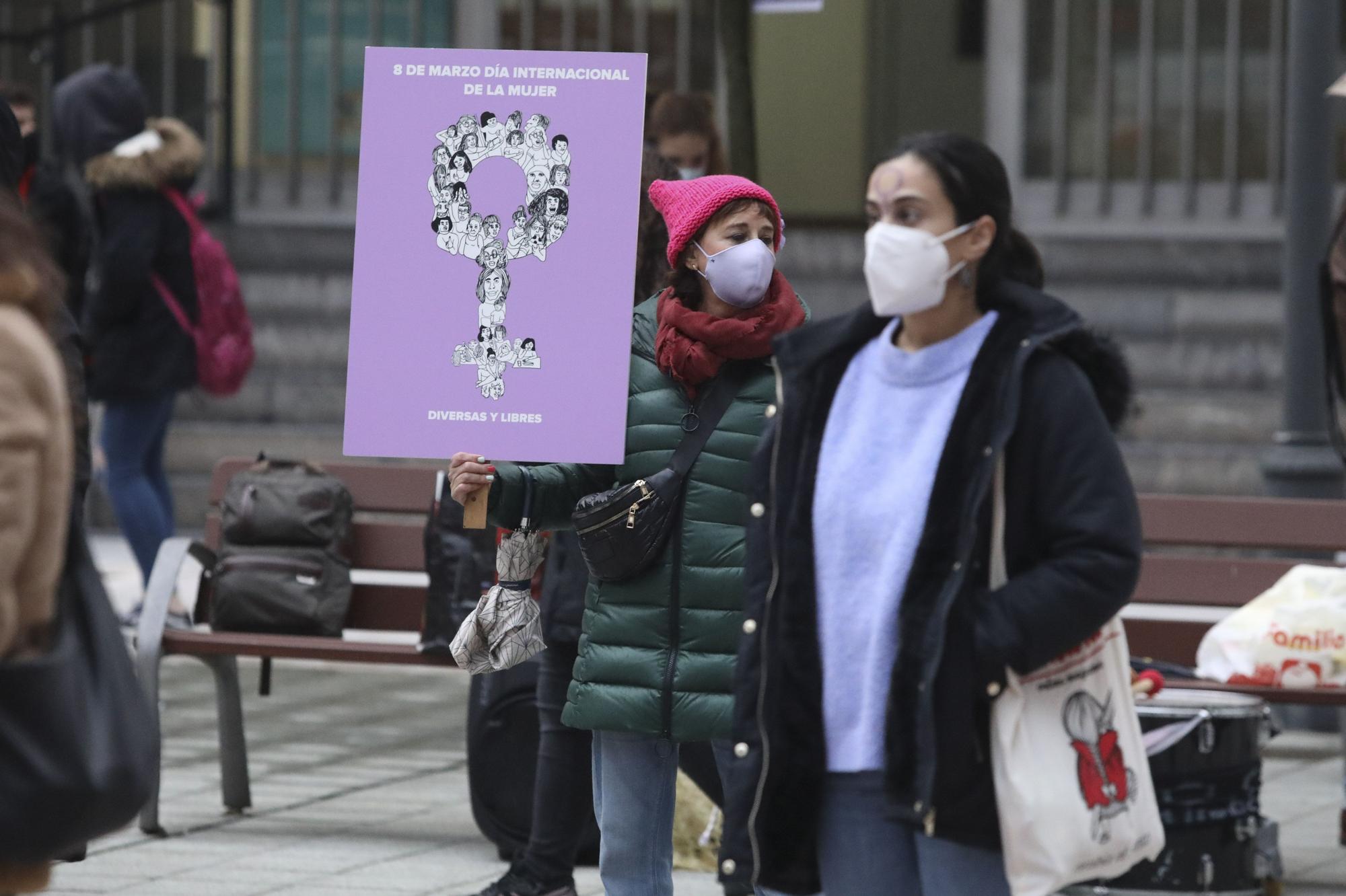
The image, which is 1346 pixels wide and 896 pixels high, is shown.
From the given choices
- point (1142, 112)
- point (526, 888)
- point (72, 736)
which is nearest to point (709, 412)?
point (526, 888)

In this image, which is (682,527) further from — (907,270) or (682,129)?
(682,129)

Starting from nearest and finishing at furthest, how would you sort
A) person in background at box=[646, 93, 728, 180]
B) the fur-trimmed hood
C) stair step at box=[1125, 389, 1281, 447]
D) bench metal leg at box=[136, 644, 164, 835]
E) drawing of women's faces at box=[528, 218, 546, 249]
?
drawing of women's faces at box=[528, 218, 546, 249] → bench metal leg at box=[136, 644, 164, 835] → person in background at box=[646, 93, 728, 180] → the fur-trimmed hood → stair step at box=[1125, 389, 1281, 447]

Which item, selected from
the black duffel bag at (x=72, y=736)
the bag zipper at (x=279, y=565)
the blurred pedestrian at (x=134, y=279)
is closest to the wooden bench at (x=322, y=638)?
the bag zipper at (x=279, y=565)

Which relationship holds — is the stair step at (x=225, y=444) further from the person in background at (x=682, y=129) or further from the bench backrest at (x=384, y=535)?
the person in background at (x=682, y=129)

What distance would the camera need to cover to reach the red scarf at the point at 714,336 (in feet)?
14.4

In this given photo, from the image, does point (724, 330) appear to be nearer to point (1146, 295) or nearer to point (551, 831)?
point (551, 831)

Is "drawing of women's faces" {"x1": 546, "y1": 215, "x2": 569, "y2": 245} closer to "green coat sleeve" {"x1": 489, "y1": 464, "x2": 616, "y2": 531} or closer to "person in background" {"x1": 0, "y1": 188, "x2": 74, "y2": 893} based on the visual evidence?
"green coat sleeve" {"x1": 489, "y1": 464, "x2": 616, "y2": 531}

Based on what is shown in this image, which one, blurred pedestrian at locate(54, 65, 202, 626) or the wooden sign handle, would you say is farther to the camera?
blurred pedestrian at locate(54, 65, 202, 626)

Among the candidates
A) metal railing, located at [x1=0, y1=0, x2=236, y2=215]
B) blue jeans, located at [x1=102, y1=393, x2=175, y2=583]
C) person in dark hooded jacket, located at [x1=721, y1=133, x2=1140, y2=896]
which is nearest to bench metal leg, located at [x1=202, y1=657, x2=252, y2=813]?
blue jeans, located at [x1=102, y1=393, x2=175, y2=583]

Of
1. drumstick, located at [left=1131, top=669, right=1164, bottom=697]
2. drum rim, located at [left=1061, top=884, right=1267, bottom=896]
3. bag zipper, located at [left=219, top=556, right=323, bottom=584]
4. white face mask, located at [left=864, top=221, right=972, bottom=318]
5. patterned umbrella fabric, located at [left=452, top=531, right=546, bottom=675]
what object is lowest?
drum rim, located at [left=1061, top=884, right=1267, bottom=896]

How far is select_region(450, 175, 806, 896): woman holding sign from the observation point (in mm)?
4414

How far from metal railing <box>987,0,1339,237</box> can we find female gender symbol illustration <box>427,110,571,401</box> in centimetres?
840

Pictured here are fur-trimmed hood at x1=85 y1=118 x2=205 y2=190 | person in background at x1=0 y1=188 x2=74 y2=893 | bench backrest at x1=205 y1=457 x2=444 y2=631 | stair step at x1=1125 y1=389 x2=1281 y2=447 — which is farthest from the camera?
stair step at x1=1125 y1=389 x2=1281 y2=447

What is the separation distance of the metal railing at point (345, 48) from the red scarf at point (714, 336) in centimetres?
890
